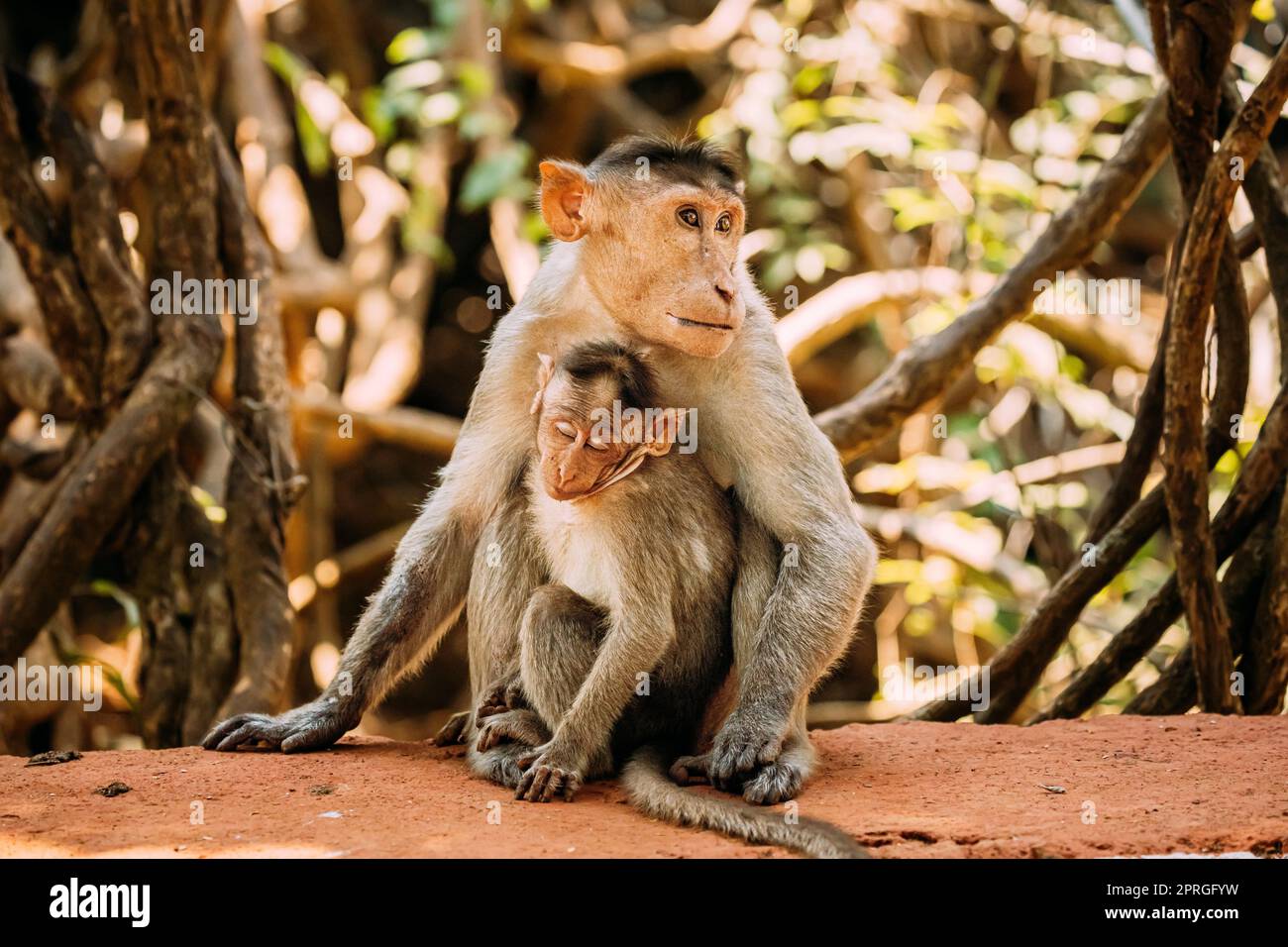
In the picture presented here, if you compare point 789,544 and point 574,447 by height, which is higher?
point 574,447

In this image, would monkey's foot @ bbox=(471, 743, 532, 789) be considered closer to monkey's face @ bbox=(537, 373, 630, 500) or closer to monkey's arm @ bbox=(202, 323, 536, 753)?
monkey's arm @ bbox=(202, 323, 536, 753)

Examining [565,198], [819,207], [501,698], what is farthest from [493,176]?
[501,698]

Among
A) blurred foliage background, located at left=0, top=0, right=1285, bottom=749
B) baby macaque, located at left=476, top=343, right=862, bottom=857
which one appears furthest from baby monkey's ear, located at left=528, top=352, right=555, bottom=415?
blurred foliage background, located at left=0, top=0, right=1285, bottom=749

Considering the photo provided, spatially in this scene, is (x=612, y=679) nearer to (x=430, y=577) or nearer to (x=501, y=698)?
(x=501, y=698)

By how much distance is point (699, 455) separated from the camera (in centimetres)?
484

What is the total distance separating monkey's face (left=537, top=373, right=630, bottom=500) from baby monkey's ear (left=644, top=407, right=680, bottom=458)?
0.08m

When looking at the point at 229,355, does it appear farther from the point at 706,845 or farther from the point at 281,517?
the point at 706,845

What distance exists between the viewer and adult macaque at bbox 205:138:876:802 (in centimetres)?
459

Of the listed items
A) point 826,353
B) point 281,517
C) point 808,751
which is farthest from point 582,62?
point 808,751

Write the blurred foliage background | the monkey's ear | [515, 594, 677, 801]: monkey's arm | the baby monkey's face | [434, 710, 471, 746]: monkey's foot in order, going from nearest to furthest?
[515, 594, 677, 801]: monkey's arm, the baby monkey's face, the monkey's ear, [434, 710, 471, 746]: monkey's foot, the blurred foliage background

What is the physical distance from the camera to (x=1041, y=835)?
360cm

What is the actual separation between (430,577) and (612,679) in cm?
107

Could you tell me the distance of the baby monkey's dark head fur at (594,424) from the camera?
4.46 metres
